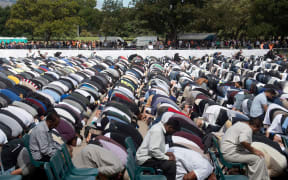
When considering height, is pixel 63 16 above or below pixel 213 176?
above

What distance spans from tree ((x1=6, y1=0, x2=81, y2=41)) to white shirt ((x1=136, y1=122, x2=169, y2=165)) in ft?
143

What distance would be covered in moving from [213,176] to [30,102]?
585 centimetres

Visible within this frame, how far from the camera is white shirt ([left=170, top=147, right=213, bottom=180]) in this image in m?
5.12

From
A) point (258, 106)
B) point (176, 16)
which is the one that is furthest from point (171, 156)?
point (176, 16)

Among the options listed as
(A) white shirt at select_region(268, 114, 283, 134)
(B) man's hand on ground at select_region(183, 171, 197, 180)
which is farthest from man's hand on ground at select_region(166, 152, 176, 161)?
(A) white shirt at select_region(268, 114, 283, 134)

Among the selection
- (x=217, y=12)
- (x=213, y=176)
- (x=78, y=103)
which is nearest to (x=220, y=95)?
(x=78, y=103)

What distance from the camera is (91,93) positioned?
38.2 ft

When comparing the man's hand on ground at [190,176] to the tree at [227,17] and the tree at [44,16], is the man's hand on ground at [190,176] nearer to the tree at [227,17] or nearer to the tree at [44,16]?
the tree at [227,17]

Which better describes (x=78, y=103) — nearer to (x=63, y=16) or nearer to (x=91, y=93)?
(x=91, y=93)

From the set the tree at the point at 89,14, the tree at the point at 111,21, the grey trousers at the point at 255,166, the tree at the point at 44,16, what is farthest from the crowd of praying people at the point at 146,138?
the tree at the point at 89,14

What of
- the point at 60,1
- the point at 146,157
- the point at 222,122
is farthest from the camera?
the point at 60,1

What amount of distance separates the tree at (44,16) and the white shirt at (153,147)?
4365 centimetres

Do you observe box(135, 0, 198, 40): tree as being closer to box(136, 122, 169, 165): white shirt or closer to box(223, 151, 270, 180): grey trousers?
box(223, 151, 270, 180): grey trousers

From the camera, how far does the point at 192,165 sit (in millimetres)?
5195
